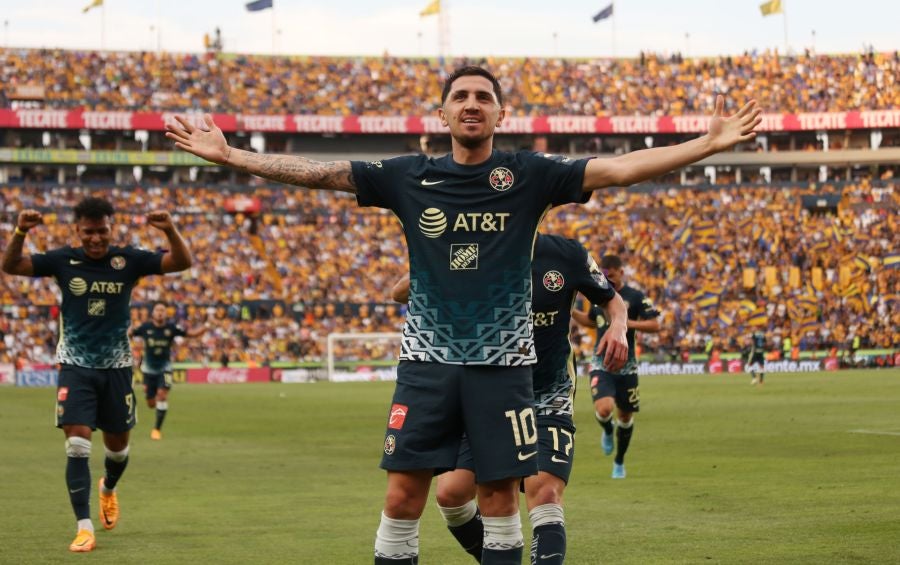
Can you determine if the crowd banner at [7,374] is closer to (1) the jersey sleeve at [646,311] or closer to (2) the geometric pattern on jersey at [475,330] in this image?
(1) the jersey sleeve at [646,311]

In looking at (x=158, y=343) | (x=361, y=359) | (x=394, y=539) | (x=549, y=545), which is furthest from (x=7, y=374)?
(x=394, y=539)

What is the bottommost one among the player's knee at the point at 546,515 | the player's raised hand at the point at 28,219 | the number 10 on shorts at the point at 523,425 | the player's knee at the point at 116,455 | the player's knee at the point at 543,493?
the player's knee at the point at 116,455

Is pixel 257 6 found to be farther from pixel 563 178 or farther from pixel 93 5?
pixel 563 178

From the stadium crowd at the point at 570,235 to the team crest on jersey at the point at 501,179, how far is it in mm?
50518

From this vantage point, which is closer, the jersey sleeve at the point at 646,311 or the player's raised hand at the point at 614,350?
the player's raised hand at the point at 614,350

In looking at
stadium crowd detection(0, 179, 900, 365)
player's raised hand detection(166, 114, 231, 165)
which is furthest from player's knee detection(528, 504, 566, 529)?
stadium crowd detection(0, 179, 900, 365)

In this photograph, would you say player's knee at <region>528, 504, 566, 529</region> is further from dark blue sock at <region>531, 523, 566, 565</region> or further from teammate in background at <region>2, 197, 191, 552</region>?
teammate in background at <region>2, 197, 191, 552</region>

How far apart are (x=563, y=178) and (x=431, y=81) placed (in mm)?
74650

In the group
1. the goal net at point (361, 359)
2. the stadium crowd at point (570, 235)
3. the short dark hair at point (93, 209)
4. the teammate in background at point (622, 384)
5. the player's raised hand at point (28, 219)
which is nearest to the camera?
the player's raised hand at point (28, 219)

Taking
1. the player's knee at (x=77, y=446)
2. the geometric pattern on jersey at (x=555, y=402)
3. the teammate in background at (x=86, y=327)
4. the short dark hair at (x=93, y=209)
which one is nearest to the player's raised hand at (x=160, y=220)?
the short dark hair at (x=93, y=209)

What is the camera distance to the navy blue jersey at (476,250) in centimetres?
620

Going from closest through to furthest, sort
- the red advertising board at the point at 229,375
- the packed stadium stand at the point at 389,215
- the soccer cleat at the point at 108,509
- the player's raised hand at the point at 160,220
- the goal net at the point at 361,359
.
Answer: the player's raised hand at the point at 160,220
the soccer cleat at the point at 108,509
the red advertising board at the point at 229,375
the goal net at the point at 361,359
the packed stadium stand at the point at 389,215

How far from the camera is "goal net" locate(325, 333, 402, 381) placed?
185ft

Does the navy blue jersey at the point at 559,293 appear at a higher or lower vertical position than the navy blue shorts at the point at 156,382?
higher
